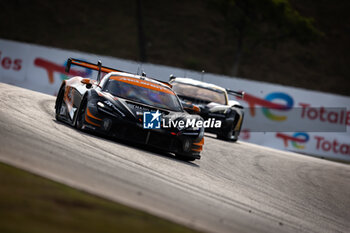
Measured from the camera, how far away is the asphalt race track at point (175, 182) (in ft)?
17.8

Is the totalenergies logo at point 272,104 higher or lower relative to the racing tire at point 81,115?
higher

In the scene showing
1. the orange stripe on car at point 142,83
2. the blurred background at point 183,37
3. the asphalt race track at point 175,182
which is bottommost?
the asphalt race track at point 175,182

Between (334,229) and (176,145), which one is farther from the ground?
(176,145)

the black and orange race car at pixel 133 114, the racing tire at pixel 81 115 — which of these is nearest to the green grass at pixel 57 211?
the black and orange race car at pixel 133 114

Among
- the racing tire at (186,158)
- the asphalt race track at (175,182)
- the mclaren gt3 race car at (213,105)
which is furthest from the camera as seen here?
the mclaren gt3 race car at (213,105)

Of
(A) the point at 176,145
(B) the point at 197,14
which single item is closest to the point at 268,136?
(A) the point at 176,145

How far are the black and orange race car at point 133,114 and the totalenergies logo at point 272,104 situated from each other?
29.3ft

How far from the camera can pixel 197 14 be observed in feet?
132

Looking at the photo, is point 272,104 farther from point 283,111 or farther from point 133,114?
point 133,114

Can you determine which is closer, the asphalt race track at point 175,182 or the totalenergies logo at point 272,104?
the asphalt race track at point 175,182

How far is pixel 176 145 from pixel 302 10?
33614 millimetres

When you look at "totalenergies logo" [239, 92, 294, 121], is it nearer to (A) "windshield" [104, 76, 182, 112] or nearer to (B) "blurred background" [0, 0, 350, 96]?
(A) "windshield" [104, 76, 182, 112]

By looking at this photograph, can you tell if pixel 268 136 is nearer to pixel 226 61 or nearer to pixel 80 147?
pixel 80 147
